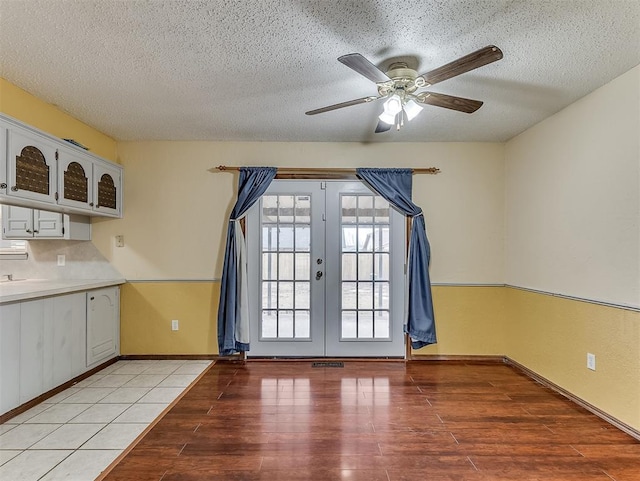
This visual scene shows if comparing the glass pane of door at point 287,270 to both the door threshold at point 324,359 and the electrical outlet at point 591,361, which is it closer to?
the door threshold at point 324,359

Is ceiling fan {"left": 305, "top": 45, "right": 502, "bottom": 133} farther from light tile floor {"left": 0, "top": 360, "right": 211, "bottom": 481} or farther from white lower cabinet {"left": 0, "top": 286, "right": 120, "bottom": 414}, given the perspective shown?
white lower cabinet {"left": 0, "top": 286, "right": 120, "bottom": 414}

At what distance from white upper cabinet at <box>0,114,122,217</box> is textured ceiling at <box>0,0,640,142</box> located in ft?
1.29

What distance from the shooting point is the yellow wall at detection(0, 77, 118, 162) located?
8.50 feet

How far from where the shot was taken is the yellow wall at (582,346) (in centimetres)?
238

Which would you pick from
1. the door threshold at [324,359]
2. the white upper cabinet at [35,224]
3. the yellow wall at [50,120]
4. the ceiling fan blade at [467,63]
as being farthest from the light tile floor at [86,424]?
the ceiling fan blade at [467,63]

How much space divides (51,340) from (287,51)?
2.92m

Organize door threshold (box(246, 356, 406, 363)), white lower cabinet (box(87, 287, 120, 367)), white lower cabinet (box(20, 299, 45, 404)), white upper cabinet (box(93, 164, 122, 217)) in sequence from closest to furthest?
white lower cabinet (box(20, 299, 45, 404)) < white lower cabinet (box(87, 287, 120, 367)) < white upper cabinet (box(93, 164, 122, 217)) < door threshold (box(246, 356, 406, 363))

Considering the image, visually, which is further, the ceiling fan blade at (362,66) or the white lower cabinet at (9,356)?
the white lower cabinet at (9,356)

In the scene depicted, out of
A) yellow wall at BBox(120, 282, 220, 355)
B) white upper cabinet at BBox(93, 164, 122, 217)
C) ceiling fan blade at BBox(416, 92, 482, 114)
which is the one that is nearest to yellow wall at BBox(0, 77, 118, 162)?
white upper cabinet at BBox(93, 164, 122, 217)

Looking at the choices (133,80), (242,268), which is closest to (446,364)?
(242,268)

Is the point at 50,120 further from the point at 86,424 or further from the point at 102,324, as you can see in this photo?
the point at 86,424

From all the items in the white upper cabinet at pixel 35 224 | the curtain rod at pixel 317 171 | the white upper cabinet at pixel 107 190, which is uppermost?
the curtain rod at pixel 317 171

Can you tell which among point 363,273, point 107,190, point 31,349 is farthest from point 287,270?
point 31,349

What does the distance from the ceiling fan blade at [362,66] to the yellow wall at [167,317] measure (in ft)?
9.39
